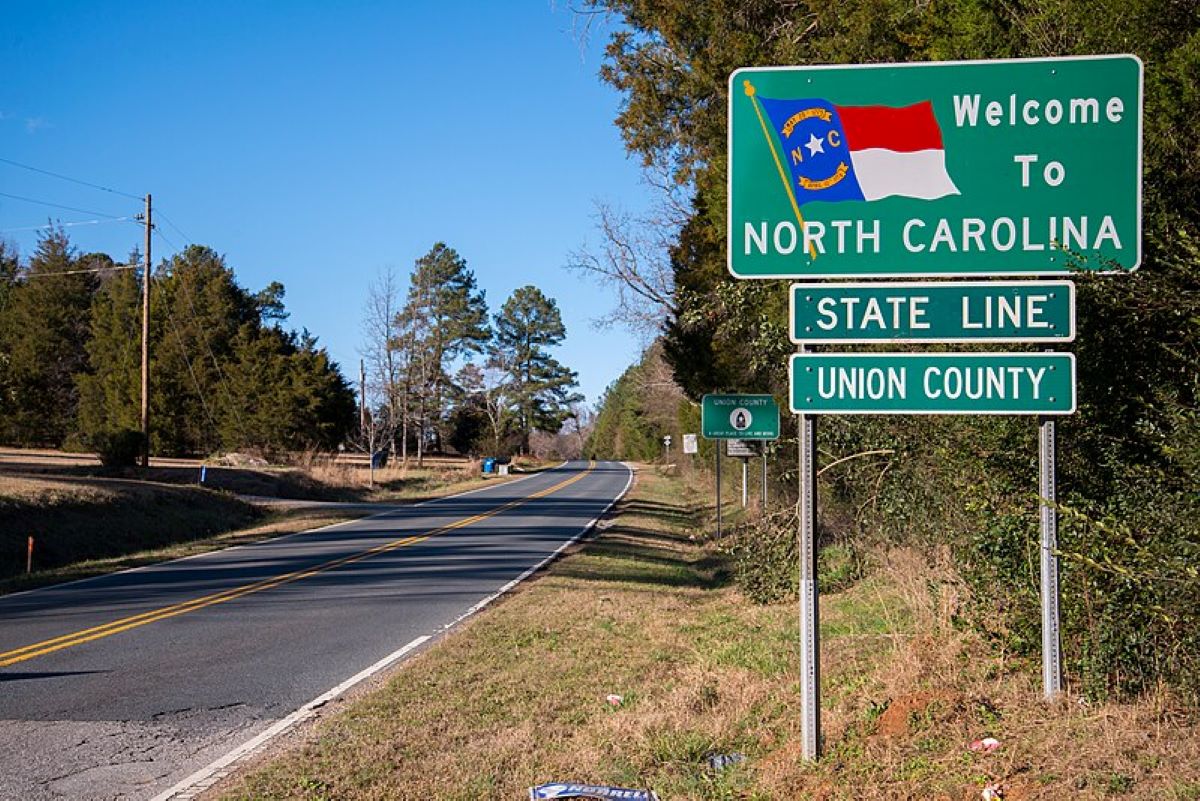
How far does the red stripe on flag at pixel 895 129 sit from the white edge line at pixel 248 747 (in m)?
5.14

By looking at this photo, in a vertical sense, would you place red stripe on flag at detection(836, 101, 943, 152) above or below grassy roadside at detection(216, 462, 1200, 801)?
above

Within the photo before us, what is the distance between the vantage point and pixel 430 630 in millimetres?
12031

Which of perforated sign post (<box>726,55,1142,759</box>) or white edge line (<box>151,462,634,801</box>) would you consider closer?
perforated sign post (<box>726,55,1142,759</box>)

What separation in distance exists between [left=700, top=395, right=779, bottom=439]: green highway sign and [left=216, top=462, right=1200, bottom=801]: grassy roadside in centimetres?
657

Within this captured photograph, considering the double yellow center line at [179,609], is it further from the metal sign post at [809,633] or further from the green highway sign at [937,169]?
the green highway sign at [937,169]

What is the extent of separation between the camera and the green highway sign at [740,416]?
17812 millimetres

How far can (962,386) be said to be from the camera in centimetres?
564

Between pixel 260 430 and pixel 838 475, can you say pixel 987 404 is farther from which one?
pixel 260 430

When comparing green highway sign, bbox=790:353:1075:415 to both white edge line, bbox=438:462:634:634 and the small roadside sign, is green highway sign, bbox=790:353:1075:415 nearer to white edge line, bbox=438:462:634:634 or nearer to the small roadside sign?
white edge line, bbox=438:462:634:634

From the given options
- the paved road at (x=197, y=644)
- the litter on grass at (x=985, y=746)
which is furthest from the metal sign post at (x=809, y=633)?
the paved road at (x=197, y=644)

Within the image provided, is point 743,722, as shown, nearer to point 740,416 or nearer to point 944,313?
point 944,313

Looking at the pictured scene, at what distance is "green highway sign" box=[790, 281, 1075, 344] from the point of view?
226 inches

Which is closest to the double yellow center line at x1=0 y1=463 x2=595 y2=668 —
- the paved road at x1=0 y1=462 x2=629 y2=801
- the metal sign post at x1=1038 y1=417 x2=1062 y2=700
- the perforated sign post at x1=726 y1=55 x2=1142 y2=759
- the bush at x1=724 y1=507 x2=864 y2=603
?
the paved road at x1=0 y1=462 x2=629 y2=801

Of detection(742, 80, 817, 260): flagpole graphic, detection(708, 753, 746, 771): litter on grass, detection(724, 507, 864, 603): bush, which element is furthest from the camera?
detection(724, 507, 864, 603): bush
